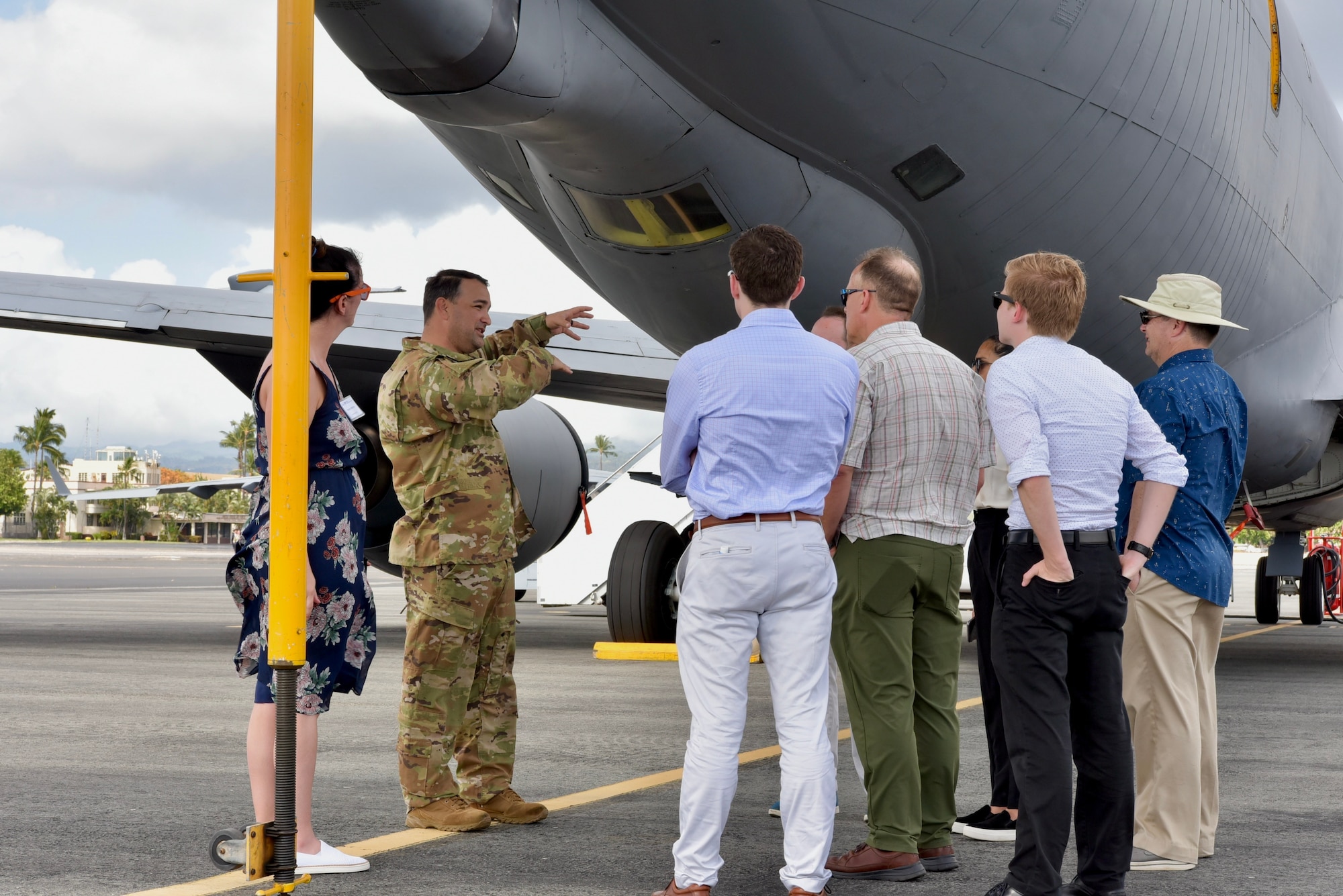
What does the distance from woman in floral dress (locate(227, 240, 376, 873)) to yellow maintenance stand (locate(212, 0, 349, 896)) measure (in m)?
0.65

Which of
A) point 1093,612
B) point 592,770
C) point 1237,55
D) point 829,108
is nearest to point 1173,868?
point 1093,612

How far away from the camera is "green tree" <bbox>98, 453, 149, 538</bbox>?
124125 millimetres

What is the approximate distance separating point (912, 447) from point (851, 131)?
83.8 inches

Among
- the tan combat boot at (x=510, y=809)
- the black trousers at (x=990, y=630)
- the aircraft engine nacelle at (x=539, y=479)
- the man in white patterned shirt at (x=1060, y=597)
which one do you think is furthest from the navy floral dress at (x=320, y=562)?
the aircraft engine nacelle at (x=539, y=479)

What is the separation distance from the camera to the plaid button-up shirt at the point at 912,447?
4.02 meters

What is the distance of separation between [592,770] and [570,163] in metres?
2.59

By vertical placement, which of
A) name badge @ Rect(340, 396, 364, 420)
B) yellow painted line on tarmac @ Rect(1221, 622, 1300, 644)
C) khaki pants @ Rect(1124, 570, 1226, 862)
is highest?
name badge @ Rect(340, 396, 364, 420)

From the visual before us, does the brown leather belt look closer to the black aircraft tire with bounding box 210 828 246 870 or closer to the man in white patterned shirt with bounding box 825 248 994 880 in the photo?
the man in white patterned shirt with bounding box 825 248 994 880

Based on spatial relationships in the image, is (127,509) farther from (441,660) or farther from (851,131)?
(441,660)

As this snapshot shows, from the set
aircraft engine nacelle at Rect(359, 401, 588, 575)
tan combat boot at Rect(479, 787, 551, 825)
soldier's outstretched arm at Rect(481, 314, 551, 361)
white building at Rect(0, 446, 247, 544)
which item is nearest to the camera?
soldier's outstretched arm at Rect(481, 314, 551, 361)

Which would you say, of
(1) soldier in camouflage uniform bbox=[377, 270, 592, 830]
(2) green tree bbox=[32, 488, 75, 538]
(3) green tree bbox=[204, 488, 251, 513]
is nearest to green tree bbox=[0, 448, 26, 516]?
(2) green tree bbox=[32, 488, 75, 538]

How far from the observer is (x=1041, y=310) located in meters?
3.77

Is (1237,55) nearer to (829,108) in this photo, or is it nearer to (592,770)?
(829,108)

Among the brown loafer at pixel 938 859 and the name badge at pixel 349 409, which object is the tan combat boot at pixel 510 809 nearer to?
the brown loafer at pixel 938 859
